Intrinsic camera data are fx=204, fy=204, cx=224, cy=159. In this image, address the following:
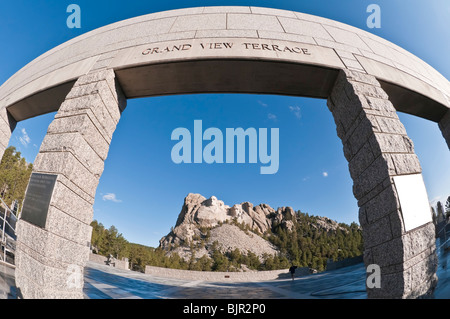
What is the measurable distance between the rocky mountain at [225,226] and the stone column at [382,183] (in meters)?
69.6

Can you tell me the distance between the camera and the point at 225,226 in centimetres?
8612

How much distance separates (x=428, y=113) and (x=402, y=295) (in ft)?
18.2

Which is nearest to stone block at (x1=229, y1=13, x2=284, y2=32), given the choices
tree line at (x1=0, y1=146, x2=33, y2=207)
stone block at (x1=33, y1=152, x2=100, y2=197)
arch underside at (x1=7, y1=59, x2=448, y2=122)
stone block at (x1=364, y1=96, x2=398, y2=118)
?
arch underside at (x1=7, y1=59, x2=448, y2=122)

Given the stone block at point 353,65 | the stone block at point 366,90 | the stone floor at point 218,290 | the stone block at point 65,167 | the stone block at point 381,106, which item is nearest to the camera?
the stone block at point 65,167

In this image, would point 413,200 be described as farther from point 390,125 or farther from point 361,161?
point 390,125

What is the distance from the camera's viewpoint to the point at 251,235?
86062 millimetres

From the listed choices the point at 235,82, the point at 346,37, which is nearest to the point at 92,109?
the point at 235,82

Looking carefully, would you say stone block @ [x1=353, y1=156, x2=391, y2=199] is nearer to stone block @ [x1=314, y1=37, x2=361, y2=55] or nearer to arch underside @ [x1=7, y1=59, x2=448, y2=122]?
arch underside @ [x1=7, y1=59, x2=448, y2=122]

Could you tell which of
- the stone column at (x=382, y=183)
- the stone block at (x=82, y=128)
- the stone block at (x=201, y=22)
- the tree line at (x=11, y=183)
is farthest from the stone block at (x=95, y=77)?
the tree line at (x=11, y=183)

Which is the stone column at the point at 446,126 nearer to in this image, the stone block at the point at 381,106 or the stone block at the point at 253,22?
the stone block at the point at 381,106

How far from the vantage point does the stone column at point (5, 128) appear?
19.4 ft

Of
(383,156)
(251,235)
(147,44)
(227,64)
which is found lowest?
(251,235)
